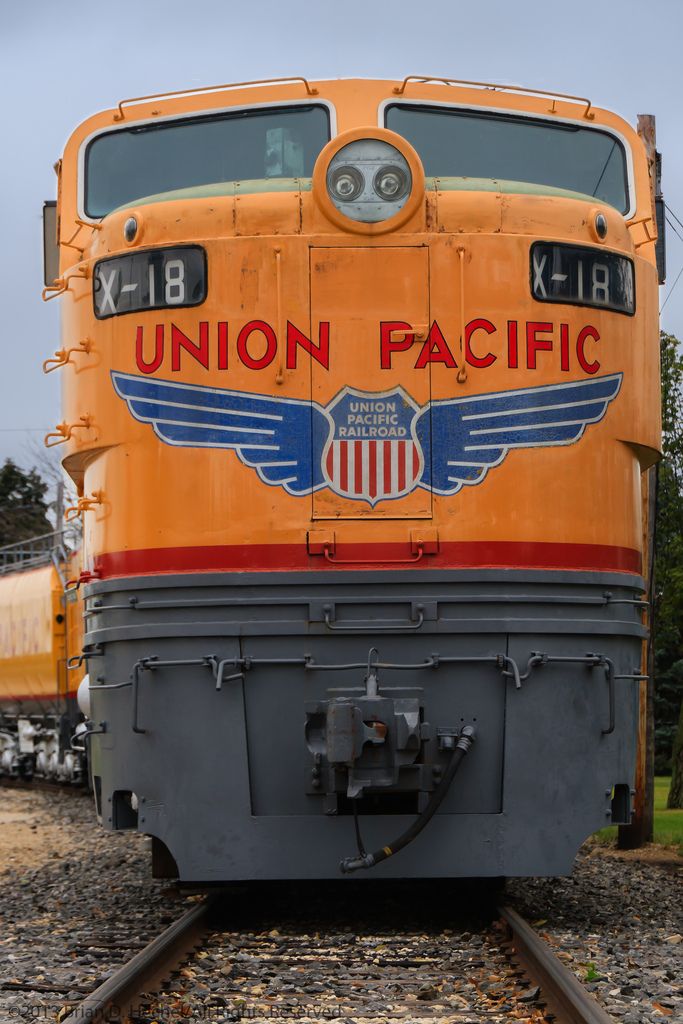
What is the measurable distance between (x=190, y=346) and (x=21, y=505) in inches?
2015

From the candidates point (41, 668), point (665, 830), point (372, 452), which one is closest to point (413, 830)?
point (372, 452)

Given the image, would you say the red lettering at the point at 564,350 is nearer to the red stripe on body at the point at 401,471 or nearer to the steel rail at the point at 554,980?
the red stripe on body at the point at 401,471

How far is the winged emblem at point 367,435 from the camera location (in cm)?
776

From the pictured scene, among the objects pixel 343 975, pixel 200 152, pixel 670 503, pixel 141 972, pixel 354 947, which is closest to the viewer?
pixel 141 972

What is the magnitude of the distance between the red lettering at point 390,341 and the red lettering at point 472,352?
0.29 meters

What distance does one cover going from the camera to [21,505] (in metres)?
57.8

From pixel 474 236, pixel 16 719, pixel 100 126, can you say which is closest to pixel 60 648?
pixel 16 719

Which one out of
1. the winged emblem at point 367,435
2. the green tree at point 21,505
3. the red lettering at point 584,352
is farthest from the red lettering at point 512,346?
the green tree at point 21,505

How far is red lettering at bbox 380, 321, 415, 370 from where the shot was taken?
7836 mm

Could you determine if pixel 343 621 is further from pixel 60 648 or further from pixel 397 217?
pixel 60 648

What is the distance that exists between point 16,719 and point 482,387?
849 inches

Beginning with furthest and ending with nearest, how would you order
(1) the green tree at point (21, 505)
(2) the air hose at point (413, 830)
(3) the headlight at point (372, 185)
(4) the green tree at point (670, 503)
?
(1) the green tree at point (21, 505) < (4) the green tree at point (670, 503) < (3) the headlight at point (372, 185) < (2) the air hose at point (413, 830)

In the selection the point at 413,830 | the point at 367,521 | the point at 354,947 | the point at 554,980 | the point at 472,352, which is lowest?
the point at 354,947

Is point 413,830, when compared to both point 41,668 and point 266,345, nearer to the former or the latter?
point 266,345
